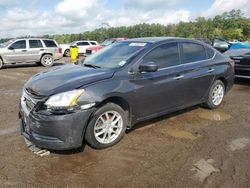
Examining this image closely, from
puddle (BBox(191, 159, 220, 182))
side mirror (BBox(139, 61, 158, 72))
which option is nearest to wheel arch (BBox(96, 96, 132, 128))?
side mirror (BBox(139, 61, 158, 72))

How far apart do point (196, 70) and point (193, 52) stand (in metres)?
0.40

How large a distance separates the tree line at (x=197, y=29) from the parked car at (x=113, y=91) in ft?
120

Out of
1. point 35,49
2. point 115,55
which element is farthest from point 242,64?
point 35,49

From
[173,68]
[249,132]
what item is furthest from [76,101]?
[249,132]

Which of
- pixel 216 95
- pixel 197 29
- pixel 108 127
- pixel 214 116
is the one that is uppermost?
pixel 197 29

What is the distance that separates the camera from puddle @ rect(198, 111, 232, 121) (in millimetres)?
6061

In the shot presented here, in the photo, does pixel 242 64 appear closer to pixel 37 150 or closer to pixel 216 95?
pixel 216 95

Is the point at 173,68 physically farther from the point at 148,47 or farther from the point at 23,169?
the point at 23,169

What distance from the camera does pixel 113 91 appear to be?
4.41m

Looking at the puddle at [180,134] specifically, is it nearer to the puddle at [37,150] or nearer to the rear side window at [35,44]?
the puddle at [37,150]

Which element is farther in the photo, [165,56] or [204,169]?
[165,56]

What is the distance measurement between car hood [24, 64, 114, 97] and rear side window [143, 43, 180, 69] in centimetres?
87

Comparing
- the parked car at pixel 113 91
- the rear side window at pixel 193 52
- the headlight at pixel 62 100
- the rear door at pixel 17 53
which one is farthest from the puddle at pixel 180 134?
the rear door at pixel 17 53

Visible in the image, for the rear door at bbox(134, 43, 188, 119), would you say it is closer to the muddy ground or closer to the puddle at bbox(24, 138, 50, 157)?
the muddy ground
